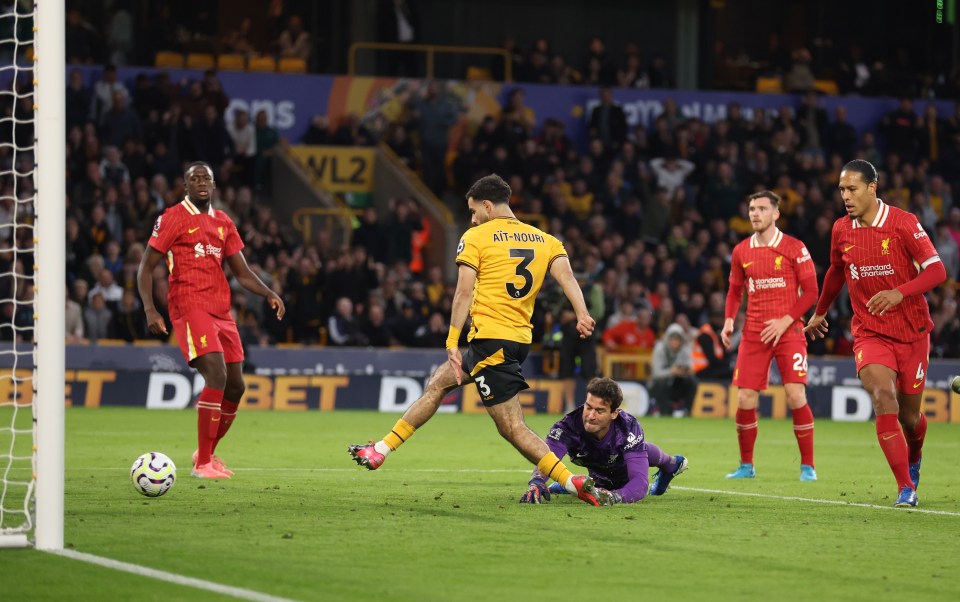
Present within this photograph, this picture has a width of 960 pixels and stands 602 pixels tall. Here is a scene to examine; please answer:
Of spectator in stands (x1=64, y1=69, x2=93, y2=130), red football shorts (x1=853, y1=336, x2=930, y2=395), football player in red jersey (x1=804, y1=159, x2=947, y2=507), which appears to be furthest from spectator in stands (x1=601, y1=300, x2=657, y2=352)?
red football shorts (x1=853, y1=336, x2=930, y2=395)

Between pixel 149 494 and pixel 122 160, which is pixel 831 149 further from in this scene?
pixel 149 494

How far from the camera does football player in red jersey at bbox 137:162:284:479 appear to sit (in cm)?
1141

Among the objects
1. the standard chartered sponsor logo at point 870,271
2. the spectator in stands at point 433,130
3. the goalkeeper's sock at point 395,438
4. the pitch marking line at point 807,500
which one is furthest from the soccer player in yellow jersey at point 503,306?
the spectator in stands at point 433,130

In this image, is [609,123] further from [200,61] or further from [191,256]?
[191,256]

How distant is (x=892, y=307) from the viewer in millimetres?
9875

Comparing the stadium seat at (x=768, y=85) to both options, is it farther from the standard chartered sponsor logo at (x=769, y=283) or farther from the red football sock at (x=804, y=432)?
the red football sock at (x=804, y=432)

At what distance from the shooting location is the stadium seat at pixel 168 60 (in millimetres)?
27234

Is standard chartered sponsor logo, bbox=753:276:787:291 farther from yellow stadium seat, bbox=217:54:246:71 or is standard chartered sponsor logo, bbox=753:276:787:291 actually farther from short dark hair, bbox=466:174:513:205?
yellow stadium seat, bbox=217:54:246:71

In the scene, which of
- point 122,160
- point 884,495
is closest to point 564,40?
point 122,160

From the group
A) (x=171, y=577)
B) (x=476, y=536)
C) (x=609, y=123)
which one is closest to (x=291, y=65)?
(x=609, y=123)

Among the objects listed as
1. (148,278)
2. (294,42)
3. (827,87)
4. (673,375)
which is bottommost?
(673,375)

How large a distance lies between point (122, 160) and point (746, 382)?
14697mm

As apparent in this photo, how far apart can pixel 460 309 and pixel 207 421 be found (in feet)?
9.21

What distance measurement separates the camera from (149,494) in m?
9.66
